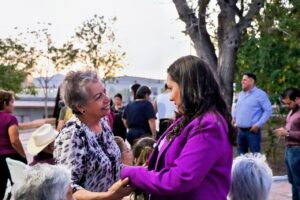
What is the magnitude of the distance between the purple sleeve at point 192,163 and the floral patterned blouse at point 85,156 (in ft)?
1.81

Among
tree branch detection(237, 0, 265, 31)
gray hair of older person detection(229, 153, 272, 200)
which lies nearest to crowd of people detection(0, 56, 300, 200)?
gray hair of older person detection(229, 153, 272, 200)

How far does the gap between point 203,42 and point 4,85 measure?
28.2 metres

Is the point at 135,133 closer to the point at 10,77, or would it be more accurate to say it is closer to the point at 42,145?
the point at 42,145

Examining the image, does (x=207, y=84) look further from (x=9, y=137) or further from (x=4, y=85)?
(x=4, y=85)

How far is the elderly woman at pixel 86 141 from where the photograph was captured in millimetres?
2771

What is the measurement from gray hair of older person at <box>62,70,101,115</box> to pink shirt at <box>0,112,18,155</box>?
3.53 metres

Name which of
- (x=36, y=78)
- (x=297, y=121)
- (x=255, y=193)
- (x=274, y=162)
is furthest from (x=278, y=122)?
(x=36, y=78)

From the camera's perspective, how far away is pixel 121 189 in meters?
2.43

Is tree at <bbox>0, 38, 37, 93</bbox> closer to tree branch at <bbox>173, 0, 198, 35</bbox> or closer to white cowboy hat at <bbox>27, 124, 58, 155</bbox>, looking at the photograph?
tree branch at <bbox>173, 0, 198, 35</bbox>

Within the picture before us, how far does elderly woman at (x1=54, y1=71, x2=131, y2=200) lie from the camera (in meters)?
2.77

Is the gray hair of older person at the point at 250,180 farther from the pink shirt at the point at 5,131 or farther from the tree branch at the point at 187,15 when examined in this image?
the tree branch at the point at 187,15

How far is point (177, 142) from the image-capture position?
2348 mm

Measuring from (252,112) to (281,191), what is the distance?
127 cm

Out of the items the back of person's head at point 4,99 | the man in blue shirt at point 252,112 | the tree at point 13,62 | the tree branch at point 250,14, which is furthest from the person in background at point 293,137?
the tree at point 13,62
